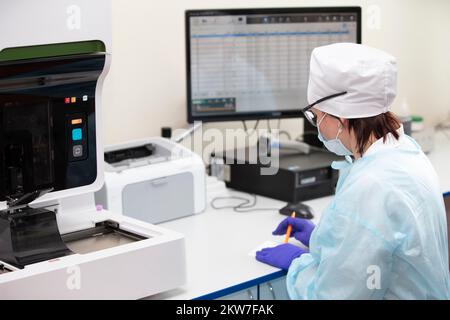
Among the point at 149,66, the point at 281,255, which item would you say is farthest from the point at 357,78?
the point at 149,66

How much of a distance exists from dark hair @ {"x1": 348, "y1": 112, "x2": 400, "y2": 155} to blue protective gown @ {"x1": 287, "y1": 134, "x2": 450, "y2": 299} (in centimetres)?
2

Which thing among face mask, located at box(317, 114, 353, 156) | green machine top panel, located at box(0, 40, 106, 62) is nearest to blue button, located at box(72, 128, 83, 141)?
green machine top panel, located at box(0, 40, 106, 62)

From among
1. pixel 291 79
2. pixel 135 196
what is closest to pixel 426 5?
pixel 291 79

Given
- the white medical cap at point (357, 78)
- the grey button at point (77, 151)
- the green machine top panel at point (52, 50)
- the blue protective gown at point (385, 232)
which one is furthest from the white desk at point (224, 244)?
the green machine top panel at point (52, 50)

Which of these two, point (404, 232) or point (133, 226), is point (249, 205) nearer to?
point (133, 226)

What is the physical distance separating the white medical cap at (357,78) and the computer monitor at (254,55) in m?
0.85

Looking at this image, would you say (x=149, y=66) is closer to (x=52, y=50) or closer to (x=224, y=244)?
(x=224, y=244)

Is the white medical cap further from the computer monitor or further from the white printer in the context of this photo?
the computer monitor

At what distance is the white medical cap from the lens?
1531mm

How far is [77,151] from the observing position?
1.65 metres

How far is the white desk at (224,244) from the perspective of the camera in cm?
172

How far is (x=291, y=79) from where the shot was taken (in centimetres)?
250

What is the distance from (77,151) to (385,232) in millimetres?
723
